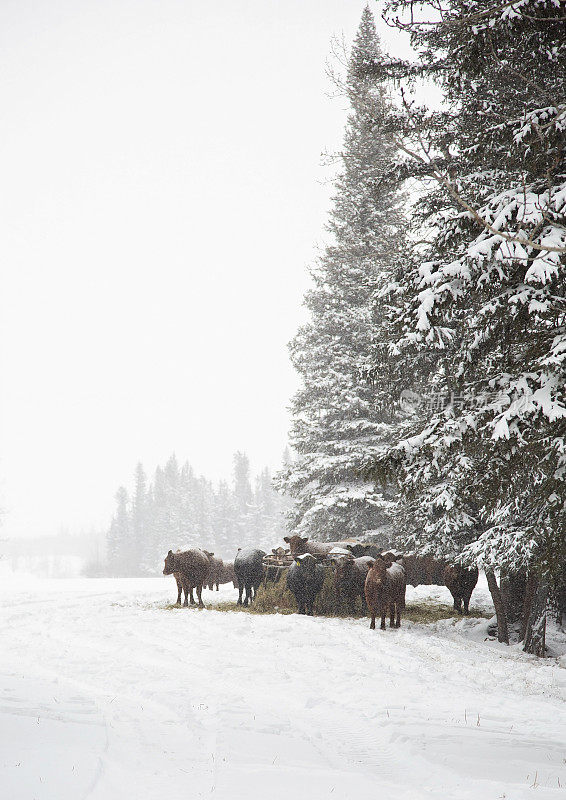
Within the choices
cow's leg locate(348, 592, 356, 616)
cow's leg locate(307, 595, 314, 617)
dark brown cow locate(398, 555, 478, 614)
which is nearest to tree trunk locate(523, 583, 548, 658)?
dark brown cow locate(398, 555, 478, 614)

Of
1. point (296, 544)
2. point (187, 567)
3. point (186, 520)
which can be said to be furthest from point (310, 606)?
point (186, 520)

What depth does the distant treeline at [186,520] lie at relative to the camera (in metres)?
70.2

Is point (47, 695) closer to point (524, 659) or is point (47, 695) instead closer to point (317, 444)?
point (524, 659)

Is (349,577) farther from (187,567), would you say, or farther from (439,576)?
(439,576)

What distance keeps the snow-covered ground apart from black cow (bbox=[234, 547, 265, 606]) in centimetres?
629

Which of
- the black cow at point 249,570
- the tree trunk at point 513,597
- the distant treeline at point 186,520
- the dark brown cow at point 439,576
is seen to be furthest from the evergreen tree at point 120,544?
Answer: the tree trunk at point 513,597

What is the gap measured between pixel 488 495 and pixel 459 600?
9.82 m

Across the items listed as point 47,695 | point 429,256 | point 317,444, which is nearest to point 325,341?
point 317,444

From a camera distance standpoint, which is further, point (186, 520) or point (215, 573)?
point (186, 520)

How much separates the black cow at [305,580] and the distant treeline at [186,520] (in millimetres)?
51453

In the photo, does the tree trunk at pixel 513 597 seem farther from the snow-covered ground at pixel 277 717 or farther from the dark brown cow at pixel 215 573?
the dark brown cow at pixel 215 573

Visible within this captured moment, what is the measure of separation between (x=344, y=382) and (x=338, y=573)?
301 inches

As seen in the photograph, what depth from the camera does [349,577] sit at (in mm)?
15117

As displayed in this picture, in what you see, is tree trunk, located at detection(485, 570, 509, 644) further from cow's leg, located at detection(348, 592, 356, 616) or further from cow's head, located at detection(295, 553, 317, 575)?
cow's head, located at detection(295, 553, 317, 575)
